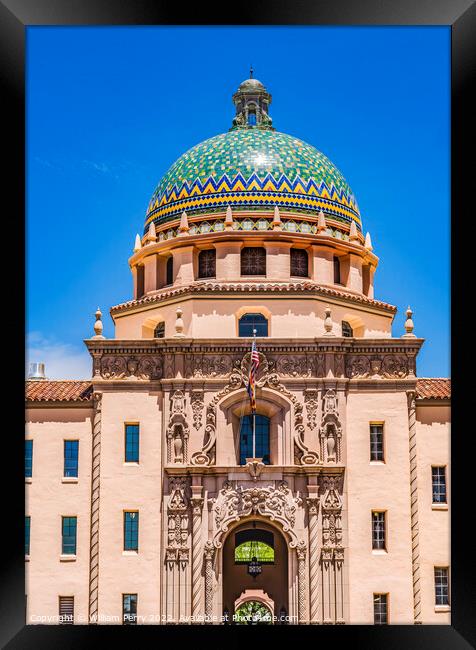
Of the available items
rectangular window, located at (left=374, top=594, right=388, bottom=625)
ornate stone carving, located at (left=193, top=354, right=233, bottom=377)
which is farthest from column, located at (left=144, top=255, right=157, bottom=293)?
rectangular window, located at (left=374, top=594, right=388, bottom=625)

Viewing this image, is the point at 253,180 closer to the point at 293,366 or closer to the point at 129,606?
the point at 293,366

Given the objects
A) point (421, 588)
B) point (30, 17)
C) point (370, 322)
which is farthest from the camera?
point (370, 322)

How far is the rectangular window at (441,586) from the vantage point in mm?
35406

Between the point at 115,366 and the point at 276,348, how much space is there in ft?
17.7

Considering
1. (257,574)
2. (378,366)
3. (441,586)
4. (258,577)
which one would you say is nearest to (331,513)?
(257,574)

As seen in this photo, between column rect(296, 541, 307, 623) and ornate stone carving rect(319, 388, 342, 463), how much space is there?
2.95 metres

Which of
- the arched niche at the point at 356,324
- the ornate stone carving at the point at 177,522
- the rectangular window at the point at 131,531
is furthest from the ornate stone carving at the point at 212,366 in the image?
the arched niche at the point at 356,324

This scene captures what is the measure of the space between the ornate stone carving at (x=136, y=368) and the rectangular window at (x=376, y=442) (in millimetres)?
7275

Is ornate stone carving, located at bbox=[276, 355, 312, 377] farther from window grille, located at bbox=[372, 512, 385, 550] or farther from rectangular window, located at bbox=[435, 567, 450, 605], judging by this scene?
rectangular window, located at bbox=[435, 567, 450, 605]
